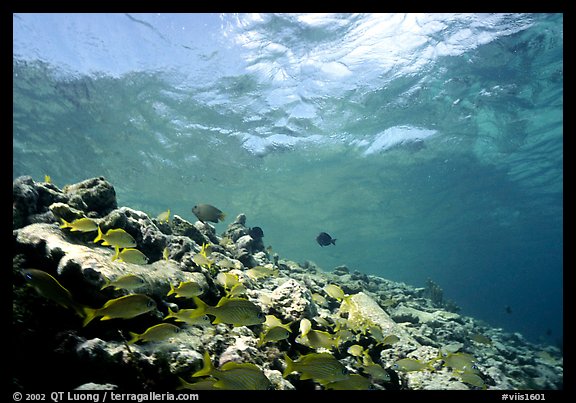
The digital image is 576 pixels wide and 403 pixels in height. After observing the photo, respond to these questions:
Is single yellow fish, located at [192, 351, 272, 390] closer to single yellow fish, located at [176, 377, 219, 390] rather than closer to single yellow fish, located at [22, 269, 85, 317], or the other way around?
single yellow fish, located at [176, 377, 219, 390]

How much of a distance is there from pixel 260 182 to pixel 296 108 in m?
11.2

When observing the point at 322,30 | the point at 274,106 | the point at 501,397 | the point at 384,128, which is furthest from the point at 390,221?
the point at 501,397

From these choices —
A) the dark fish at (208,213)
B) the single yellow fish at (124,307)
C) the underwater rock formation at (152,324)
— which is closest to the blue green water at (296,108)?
the dark fish at (208,213)

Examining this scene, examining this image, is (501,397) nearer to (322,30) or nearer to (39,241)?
(39,241)

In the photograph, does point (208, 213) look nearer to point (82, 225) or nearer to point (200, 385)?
→ point (82, 225)

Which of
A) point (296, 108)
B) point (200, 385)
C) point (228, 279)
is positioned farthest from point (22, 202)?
point (296, 108)

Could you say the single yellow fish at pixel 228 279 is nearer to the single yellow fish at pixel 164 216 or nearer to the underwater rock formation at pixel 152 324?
the underwater rock formation at pixel 152 324

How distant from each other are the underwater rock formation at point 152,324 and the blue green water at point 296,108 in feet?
37.9

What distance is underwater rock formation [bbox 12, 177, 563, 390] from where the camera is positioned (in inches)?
115

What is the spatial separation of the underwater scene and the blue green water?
0.40 ft

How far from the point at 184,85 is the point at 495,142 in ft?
72.7

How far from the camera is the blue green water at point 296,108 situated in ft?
46.2

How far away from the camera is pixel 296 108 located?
763 inches

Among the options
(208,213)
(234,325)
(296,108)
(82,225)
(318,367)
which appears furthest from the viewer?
(296,108)
